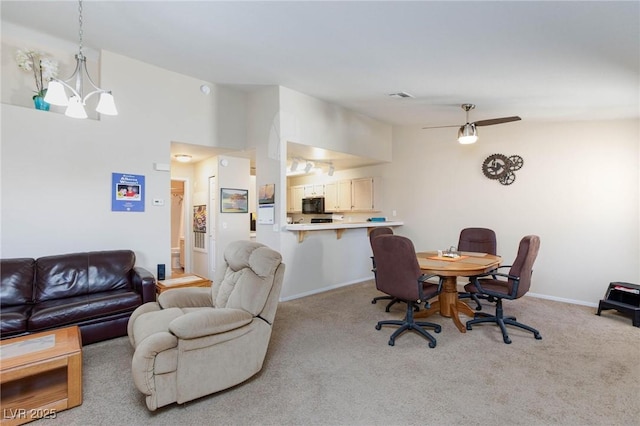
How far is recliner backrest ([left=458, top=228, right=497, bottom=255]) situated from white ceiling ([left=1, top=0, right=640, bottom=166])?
177 centimetres

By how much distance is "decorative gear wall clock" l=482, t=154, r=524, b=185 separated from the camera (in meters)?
4.95

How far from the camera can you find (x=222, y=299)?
8.91 feet

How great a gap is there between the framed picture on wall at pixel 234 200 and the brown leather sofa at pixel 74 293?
6.99ft

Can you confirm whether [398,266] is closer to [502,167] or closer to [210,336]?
[210,336]

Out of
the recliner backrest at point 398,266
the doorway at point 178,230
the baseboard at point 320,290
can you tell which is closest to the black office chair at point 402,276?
the recliner backrest at point 398,266

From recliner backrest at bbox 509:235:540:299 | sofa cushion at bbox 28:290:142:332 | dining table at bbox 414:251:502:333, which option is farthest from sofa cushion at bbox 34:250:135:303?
recliner backrest at bbox 509:235:540:299

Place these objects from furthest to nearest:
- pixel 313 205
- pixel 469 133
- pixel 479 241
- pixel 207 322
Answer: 1. pixel 313 205
2. pixel 479 241
3. pixel 469 133
4. pixel 207 322

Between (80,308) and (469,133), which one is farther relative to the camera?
(469,133)

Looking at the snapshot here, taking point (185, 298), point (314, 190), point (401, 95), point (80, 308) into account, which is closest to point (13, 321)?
point (80, 308)

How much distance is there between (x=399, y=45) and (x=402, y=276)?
7.28 feet

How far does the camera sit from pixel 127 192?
3.92m

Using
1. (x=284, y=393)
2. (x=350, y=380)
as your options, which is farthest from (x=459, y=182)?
(x=284, y=393)

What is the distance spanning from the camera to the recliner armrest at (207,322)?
2002mm

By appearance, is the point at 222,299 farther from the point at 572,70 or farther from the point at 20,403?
the point at 572,70
